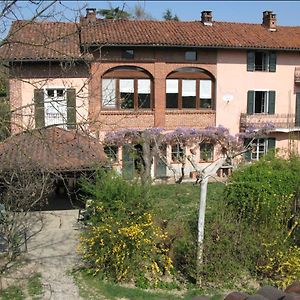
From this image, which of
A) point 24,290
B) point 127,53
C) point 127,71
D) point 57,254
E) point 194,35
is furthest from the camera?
point 194,35

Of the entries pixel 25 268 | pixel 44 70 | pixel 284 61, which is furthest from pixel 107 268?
pixel 284 61

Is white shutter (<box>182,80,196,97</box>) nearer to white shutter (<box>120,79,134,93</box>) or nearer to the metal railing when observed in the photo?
white shutter (<box>120,79,134,93</box>)

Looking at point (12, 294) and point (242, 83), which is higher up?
point (242, 83)

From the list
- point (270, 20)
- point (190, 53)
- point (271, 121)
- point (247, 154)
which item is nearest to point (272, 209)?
point (190, 53)

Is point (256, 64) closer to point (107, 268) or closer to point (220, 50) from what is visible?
point (220, 50)

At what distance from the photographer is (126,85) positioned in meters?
24.2

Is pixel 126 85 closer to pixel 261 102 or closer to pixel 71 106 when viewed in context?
pixel 261 102

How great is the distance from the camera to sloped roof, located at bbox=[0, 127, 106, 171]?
8492 millimetres

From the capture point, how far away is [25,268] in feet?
37.9

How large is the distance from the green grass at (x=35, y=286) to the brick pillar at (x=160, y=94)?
14821 mm

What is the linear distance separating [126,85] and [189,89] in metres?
3.69

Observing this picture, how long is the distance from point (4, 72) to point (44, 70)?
13.9m

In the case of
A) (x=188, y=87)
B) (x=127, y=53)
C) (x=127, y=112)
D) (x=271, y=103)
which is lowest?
(x=127, y=112)

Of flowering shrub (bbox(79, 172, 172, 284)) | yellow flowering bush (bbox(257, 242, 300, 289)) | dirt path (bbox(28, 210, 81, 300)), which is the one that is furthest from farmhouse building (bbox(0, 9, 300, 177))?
yellow flowering bush (bbox(257, 242, 300, 289))
